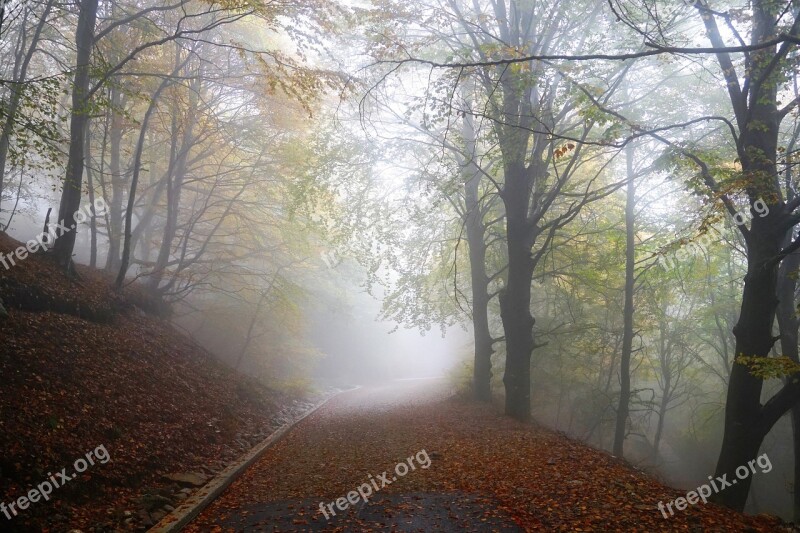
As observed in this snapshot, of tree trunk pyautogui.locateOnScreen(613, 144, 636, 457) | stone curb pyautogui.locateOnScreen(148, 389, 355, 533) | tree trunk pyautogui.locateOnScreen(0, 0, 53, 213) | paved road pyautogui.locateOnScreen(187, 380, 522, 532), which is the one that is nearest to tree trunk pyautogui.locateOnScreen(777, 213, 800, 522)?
tree trunk pyautogui.locateOnScreen(613, 144, 636, 457)

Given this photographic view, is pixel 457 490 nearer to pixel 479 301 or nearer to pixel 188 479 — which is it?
pixel 188 479

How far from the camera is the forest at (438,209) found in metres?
6.59

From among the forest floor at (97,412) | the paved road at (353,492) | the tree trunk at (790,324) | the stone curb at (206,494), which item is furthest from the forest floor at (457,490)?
the tree trunk at (790,324)

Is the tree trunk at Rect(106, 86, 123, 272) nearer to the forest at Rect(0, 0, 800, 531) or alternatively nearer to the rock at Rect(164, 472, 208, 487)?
the forest at Rect(0, 0, 800, 531)

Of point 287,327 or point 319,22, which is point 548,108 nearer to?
point 319,22

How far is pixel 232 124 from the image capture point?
15.1 meters

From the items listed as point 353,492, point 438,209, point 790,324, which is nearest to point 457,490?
point 353,492

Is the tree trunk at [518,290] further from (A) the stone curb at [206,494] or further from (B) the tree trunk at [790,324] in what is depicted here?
(A) the stone curb at [206,494]

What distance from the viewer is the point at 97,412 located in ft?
21.8

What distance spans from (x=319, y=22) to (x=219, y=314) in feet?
46.6

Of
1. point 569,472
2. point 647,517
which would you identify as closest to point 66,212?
point 569,472

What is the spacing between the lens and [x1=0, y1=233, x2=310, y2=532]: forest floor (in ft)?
16.5

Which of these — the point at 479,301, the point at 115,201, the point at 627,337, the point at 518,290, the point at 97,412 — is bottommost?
the point at 627,337

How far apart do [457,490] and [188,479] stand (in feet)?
12.6
